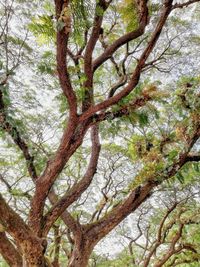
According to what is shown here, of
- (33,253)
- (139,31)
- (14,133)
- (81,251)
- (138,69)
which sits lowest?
(33,253)

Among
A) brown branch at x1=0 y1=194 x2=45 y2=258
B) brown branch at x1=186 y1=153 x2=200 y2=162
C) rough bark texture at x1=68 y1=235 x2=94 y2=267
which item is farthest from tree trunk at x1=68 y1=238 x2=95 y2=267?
brown branch at x1=186 y1=153 x2=200 y2=162

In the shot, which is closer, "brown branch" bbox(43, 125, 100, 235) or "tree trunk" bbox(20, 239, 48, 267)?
"tree trunk" bbox(20, 239, 48, 267)

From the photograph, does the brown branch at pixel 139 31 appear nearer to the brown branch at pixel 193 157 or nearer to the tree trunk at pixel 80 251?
the brown branch at pixel 193 157

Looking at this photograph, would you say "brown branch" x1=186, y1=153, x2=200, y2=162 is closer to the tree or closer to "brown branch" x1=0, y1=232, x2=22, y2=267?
the tree

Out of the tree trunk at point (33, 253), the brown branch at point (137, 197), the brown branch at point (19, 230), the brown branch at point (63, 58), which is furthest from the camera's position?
the brown branch at point (137, 197)

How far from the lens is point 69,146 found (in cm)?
372

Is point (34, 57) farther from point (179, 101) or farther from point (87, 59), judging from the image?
point (179, 101)

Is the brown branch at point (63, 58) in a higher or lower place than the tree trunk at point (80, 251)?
higher

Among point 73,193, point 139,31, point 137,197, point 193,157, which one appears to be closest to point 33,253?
point 73,193

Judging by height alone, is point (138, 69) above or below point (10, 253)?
above

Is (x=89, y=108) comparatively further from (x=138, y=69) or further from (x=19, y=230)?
(x=19, y=230)

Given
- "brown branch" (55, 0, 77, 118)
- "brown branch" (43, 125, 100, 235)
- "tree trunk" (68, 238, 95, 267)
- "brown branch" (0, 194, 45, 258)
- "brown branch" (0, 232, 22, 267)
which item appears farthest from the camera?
"tree trunk" (68, 238, 95, 267)

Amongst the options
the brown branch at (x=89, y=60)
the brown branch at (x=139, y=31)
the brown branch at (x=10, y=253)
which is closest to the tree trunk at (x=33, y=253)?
the brown branch at (x=10, y=253)

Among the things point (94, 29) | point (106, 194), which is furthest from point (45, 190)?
point (106, 194)
